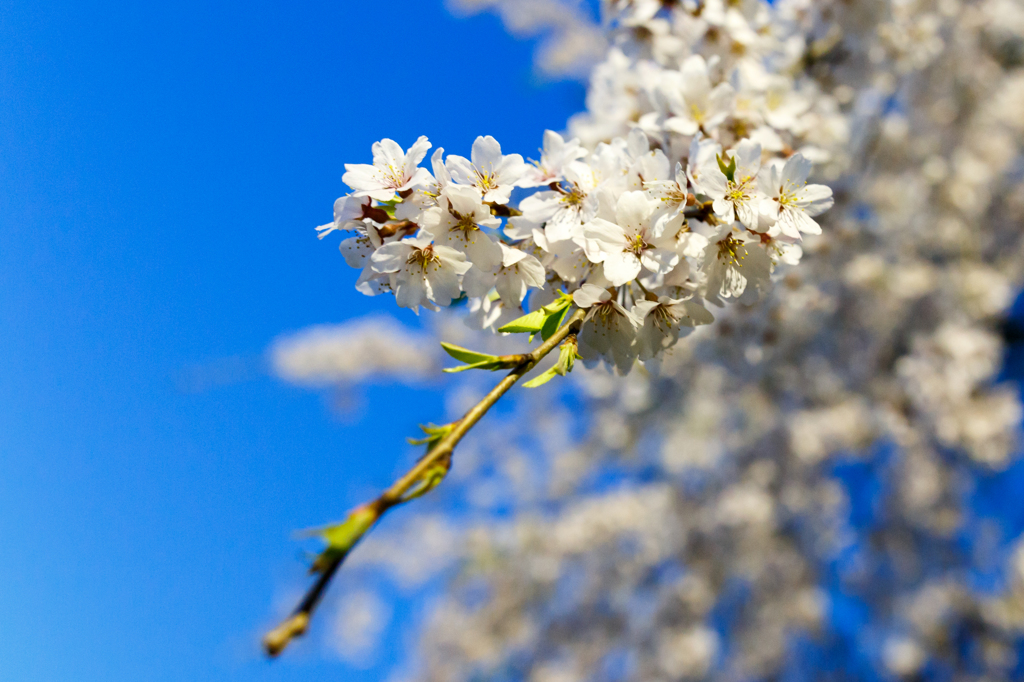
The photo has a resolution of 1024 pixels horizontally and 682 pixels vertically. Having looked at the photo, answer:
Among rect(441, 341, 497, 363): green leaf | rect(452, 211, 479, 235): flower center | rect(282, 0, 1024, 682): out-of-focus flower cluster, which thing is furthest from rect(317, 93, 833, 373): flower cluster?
rect(282, 0, 1024, 682): out-of-focus flower cluster

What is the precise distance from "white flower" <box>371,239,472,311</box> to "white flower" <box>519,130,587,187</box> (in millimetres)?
215

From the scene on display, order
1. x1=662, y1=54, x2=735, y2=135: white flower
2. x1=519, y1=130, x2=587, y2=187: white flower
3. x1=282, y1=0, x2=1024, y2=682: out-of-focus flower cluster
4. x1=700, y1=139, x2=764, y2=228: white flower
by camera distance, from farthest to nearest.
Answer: x1=282, y1=0, x2=1024, y2=682: out-of-focus flower cluster, x1=662, y1=54, x2=735, y2=135: white flower, x1=519, y1=130, x2=587, y2=187: white flower, x1=700, y1=139, x2=764, y2=228: white flower

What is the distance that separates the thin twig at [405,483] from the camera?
562mm

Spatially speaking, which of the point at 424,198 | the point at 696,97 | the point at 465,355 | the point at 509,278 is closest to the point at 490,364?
the point at 465,355

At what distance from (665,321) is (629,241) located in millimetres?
148

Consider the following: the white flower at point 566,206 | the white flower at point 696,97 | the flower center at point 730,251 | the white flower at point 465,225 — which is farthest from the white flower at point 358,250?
the white flower at point 696,97

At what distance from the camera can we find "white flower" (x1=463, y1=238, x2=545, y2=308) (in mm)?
978

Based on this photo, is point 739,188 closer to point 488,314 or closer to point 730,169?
point 730,169

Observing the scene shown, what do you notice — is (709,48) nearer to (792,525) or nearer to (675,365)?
(675,365)

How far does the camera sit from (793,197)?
103 centimetres

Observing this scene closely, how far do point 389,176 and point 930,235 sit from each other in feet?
13.5

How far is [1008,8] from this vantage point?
3.48m

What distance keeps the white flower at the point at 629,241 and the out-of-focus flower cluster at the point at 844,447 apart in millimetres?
1459

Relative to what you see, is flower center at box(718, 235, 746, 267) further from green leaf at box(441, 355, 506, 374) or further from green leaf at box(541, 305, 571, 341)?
green leaf at box(441, 355, 506, 374)
